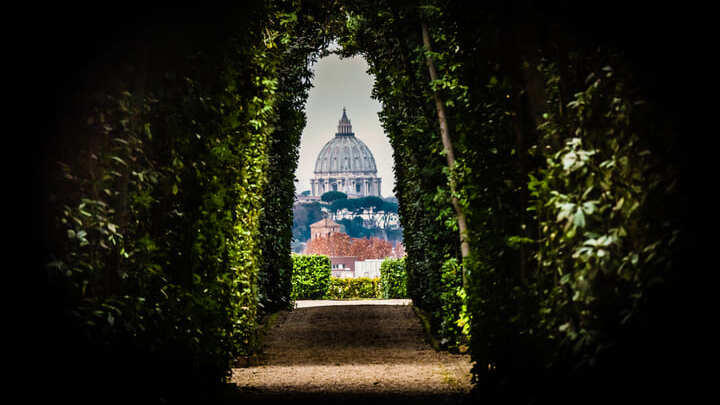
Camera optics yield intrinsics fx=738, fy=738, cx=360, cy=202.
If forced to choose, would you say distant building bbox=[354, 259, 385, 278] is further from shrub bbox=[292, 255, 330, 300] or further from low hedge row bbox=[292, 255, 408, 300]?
shrub bbox=[292, 255, 330, 300]

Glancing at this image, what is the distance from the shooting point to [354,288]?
35938 mm

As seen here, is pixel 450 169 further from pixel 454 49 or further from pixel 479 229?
pixel 479 229

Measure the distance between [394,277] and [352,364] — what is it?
65.3ft

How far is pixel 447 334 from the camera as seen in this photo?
502 inches

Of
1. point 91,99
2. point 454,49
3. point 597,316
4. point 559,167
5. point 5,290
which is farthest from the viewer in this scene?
point 454,49

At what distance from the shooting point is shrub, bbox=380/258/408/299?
3091 centimetres

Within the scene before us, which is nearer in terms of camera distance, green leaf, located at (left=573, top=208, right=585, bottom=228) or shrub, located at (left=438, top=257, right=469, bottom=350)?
green leaf, located at (left=573, top=208, right=585, bottom=228)

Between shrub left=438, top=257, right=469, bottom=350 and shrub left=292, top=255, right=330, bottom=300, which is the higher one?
shrub left=292, top=255, right=330, bottom=300

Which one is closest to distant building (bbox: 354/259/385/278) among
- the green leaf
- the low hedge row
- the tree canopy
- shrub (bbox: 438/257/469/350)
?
the low hedge row

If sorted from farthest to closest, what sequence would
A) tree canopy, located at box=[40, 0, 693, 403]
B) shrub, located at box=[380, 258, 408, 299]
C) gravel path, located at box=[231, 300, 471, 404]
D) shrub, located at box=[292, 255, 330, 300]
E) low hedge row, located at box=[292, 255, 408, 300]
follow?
shrub, located at box=[292, 255, 330, 300]
low hedge row, located at box=[292, 255, 408, 300]
shrub, located at box=[380, 258, 408, 299]
gravel path, located at box=[231, 300, 471, 404]
tree canopy, located at box=[40, 0, 693, 403]

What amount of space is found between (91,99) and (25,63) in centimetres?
61

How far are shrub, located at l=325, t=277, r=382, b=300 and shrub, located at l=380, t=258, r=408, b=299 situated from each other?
3.13m

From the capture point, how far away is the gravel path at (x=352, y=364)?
8.45m

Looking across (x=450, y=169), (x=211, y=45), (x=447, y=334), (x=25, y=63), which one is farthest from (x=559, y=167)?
(x=447, y=334)
